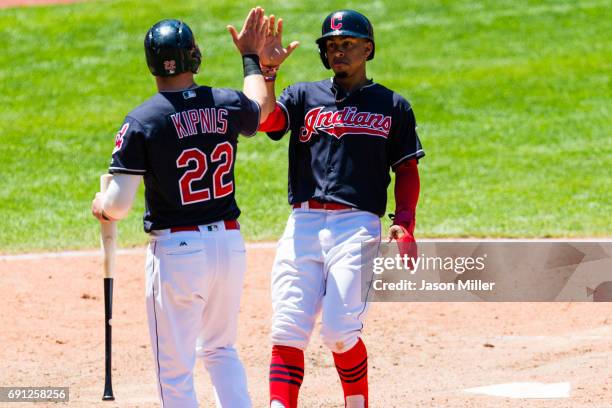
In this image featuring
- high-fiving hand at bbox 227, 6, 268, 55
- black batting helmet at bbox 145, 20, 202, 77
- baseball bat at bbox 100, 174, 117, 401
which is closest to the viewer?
black batting helmet at bbox 145, 20, 202, 77

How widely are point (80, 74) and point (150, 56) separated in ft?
38.0

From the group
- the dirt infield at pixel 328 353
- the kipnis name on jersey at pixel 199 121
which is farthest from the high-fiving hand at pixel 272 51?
the dirt infield at pixel 328 353

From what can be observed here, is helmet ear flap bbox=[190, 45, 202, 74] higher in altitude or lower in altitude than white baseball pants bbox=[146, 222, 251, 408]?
higher

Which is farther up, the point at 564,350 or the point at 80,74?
the point at 80,74

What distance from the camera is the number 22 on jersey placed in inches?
179

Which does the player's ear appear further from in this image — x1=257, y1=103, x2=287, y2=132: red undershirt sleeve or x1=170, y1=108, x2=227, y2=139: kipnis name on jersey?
x1=170, y1=108, x2=227, y2=139: kipnis name on jersey

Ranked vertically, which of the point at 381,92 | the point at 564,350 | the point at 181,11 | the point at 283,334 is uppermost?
the point at 181,11

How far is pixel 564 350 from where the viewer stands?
7215 mm

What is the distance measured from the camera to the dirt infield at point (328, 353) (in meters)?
6.45

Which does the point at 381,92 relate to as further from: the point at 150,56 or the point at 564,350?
the point at 564,350

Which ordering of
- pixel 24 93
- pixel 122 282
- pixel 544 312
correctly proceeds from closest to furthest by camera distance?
pixel 544 312 < pixel 122 282 < pixel 24 93

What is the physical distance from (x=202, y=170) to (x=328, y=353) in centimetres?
305

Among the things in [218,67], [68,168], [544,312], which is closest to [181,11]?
[218,67]

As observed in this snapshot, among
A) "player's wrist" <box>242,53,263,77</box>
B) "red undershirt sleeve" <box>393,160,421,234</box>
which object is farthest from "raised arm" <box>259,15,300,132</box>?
"red undershirt sleeve" <box>393,160,421,234</box>
